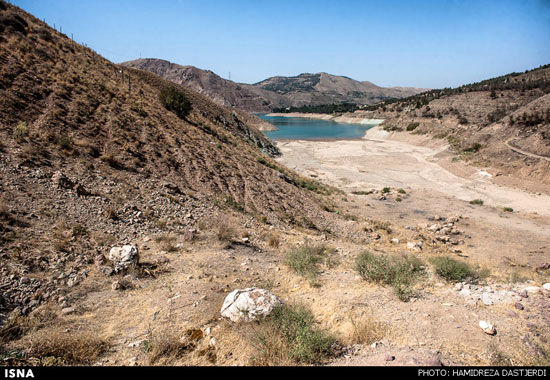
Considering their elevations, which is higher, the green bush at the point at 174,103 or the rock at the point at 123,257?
the green bush at the point at 174,103

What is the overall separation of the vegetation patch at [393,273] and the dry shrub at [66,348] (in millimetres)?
6436

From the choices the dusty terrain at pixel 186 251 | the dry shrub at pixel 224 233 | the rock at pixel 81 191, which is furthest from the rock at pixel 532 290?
the rock at pixel 81 191

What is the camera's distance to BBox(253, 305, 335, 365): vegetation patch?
4375mm

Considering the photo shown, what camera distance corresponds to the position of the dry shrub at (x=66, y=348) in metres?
4.21

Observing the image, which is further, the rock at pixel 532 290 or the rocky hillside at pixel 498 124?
the rocky hillside at pixel 498 124

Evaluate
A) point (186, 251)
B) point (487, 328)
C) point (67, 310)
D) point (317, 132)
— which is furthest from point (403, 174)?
point (317, 132)

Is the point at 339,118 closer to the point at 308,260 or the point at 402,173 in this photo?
the point at 402,173

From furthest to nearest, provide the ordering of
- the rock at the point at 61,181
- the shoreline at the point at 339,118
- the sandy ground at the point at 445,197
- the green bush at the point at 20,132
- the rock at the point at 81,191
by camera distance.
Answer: the shoreline at the point at 339,118 < the sandy ground at the point at 445,197 < the green bush at the point at 20,132 < the rock at the point at 81,191 < the rock at the point at 61,181

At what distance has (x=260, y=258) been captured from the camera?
927cm

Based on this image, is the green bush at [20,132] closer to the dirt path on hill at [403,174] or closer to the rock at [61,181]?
the rock at [61,181]

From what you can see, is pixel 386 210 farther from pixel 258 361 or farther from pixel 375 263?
pixel 258 361

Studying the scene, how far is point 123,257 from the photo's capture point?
7.15 meters

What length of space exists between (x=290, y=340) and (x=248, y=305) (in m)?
1.16

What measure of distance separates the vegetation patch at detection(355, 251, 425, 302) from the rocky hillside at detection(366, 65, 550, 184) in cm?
3286
